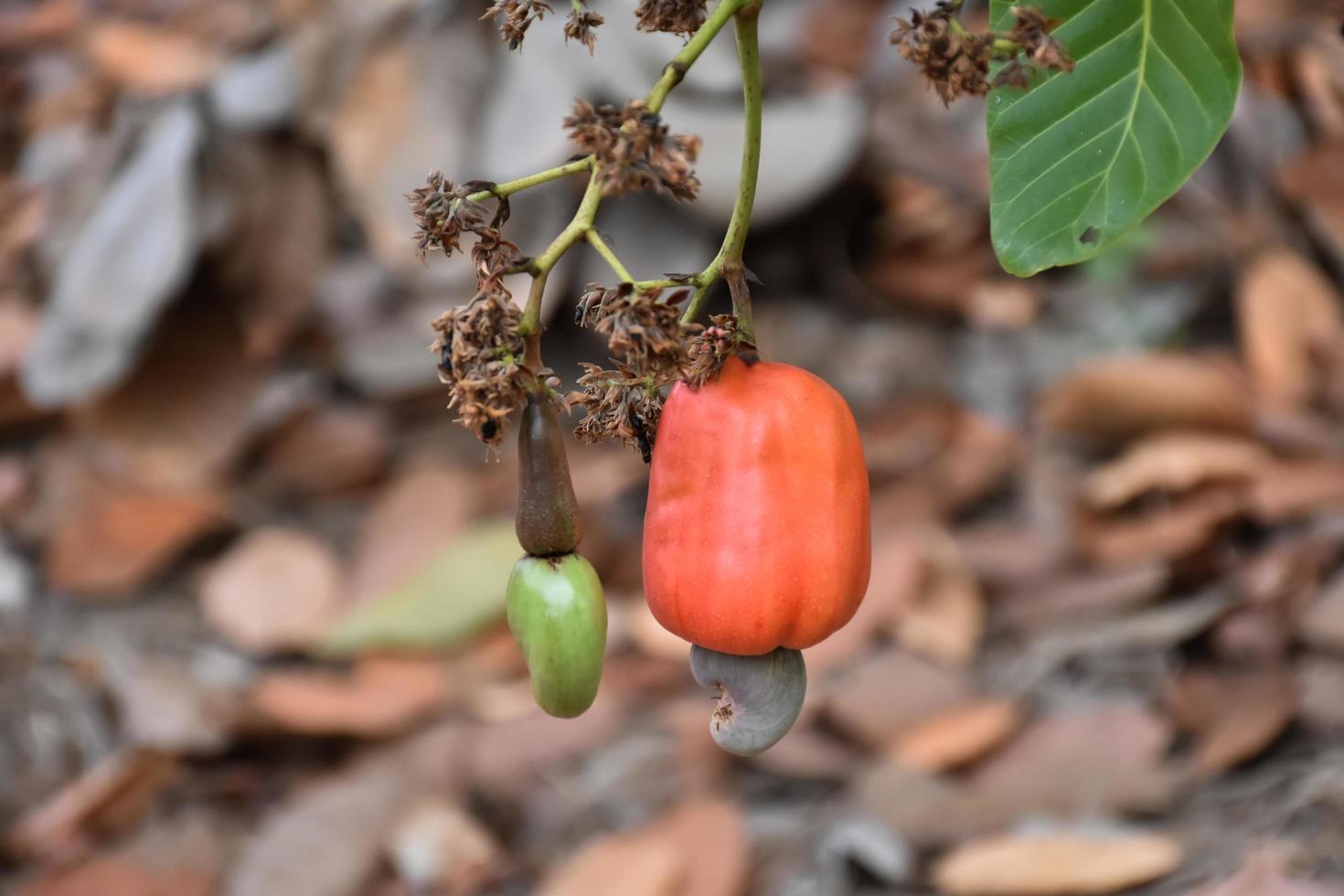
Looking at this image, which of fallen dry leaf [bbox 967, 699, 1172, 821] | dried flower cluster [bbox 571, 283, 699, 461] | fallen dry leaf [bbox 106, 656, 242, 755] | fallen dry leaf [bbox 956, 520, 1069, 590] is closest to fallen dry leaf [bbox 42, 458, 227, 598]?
fallen dry leaf [bbox 106, 656, 242, 755]

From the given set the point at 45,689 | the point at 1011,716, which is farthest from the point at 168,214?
the point at 1011,716

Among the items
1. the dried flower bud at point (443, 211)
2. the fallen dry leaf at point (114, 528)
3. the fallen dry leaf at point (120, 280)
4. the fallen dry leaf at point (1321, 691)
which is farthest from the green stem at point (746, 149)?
the fallen dry leaf at point (120, 280)

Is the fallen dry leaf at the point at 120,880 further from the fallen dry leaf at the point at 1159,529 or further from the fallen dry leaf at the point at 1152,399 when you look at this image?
the fallen dry leaf at the point at 1152,399

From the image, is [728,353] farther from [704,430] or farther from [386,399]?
[386,399]

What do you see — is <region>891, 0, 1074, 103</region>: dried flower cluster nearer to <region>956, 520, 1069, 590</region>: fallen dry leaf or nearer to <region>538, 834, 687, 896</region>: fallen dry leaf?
<region>538, 834, 687, 896</region>: fallen dry leaf

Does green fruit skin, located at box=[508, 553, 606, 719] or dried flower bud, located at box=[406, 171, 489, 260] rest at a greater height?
dried flower bud, located at box=[406, 171, 489, 260]

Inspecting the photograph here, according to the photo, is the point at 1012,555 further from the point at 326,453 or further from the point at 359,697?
the point at 326,453
